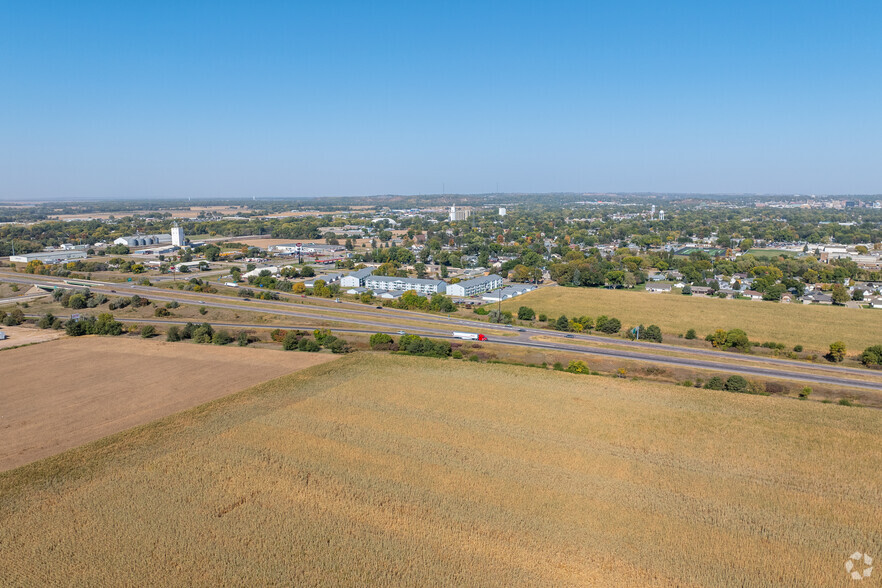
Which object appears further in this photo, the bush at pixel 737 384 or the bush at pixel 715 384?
the bush at pixel 715 384

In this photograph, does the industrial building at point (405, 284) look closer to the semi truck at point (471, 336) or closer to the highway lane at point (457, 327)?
the highway lane at point (457, 327)

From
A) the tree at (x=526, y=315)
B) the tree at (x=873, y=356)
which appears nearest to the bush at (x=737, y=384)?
the tree at (x=873, y=356)

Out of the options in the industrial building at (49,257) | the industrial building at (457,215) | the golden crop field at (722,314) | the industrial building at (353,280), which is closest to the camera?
the golden crop field at (722,314)

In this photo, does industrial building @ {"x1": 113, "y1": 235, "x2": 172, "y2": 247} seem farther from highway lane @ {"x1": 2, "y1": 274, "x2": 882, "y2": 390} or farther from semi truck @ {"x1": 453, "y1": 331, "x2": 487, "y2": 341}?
semi truck @ {"x1": 453, "y1": 331, "x2": 487, "y2": 341}

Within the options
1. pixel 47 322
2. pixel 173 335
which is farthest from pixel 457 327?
pixel 47 322

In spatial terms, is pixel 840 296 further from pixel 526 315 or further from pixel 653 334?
pixel 526 315

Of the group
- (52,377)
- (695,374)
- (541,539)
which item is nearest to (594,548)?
(541,539)
